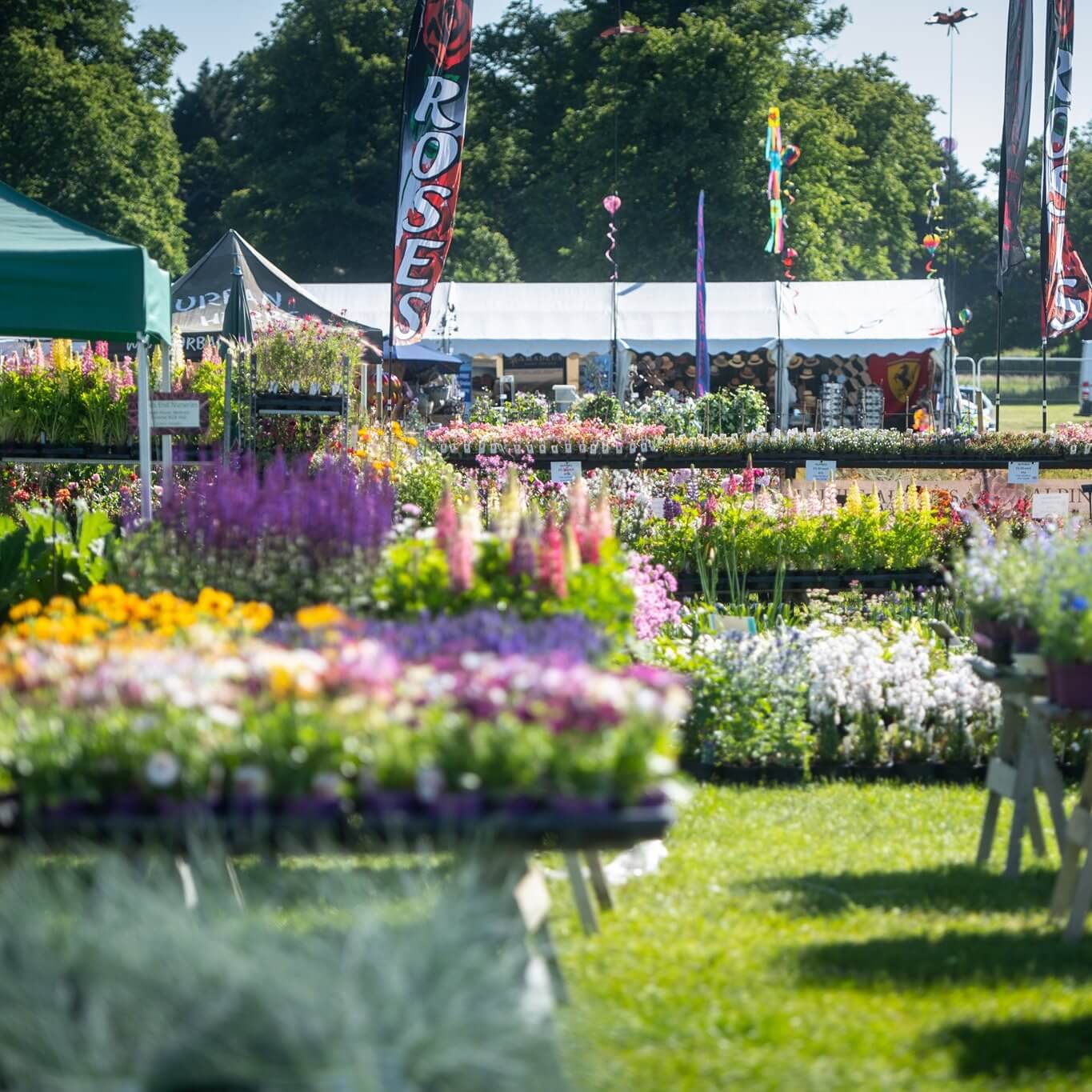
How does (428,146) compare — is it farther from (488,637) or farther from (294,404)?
(488,637)

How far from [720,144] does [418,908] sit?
3929cm

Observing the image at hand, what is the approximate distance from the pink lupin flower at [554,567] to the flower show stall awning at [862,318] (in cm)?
2334

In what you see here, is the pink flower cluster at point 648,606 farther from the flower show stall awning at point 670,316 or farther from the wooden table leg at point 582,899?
the flower show stall awning at point 670,316

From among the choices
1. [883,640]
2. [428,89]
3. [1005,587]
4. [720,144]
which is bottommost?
[883,640]

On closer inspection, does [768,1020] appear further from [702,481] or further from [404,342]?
[404,342]

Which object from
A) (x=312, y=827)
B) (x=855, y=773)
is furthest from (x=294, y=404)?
(x=312, y=827)

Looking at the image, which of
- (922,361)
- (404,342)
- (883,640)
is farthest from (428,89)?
(922,361)

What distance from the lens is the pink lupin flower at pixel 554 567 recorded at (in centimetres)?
491

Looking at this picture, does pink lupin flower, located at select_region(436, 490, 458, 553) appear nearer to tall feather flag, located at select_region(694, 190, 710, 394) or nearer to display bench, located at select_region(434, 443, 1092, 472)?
display bench, located at select_region(434, 443, 1092, 472)

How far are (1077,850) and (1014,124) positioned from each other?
1265cm

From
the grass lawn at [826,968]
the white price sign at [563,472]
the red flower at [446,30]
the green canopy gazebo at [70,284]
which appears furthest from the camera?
the red flower at [446,30]

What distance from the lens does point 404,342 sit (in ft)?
43.2

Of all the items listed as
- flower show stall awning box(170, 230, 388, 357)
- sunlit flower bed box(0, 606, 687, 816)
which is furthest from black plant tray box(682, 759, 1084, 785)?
flower show stall awning box(170, 230, 388, 357)

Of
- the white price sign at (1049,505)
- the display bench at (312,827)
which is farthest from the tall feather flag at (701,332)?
the display bench at (312,827)
